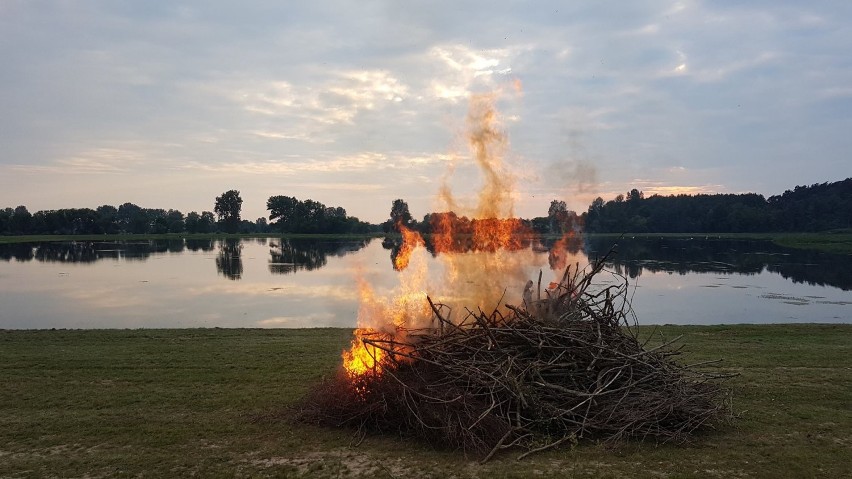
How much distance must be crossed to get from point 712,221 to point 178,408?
139 meters

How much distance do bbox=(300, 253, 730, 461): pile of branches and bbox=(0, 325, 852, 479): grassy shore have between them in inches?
12.7

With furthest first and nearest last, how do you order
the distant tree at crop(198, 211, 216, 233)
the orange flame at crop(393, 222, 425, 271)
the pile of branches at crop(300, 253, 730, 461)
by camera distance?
the distant tree at crop(198, 211, 216, 233)
the orange flame at crop(393, 222, 425, 271)
the pile of branches at crop(300, 253, 730, 461)

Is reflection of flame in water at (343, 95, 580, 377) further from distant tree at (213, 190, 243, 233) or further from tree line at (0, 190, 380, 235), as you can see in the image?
distant tree at (213, 190, 243, 233)

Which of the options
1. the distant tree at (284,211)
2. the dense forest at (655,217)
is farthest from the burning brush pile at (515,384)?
the distant tree at (284,211)

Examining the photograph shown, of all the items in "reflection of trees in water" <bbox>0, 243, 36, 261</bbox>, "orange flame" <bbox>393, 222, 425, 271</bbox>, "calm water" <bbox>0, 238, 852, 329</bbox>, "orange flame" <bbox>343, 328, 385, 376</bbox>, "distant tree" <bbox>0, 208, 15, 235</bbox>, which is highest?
"distant tree" <bbox>0, 208, 15, 235</bbox>

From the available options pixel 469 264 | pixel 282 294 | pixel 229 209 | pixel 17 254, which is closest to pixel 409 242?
pixel 469 264

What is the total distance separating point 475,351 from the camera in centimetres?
923

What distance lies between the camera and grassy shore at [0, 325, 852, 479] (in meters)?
6.79

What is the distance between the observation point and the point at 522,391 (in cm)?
817

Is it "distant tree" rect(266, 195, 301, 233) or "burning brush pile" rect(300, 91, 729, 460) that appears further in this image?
"distant tree" rect(266, 195, 301, 233)

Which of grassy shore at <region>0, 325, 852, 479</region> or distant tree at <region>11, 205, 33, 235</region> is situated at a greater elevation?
distant tree at <region>11, 205, 33, 235</region>

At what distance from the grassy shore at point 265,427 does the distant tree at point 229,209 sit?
145m

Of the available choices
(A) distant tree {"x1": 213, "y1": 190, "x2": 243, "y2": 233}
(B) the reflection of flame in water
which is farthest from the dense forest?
(B) the reflection of flame in water

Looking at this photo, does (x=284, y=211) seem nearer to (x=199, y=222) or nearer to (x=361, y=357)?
(x=199, y=222)
